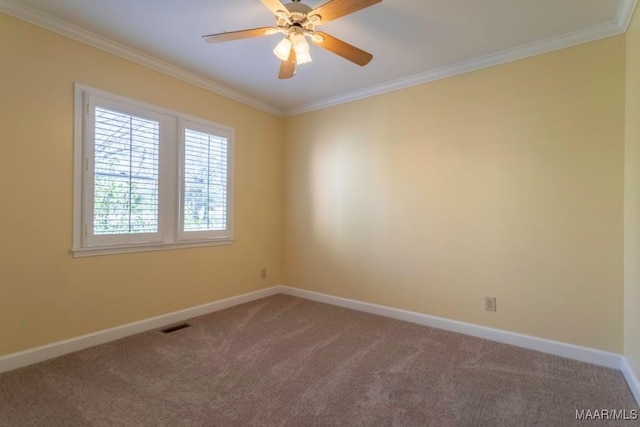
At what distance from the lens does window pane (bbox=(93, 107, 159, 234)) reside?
2705 millimetres

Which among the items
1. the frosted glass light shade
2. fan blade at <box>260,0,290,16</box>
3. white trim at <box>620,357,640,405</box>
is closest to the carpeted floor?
white trim at <box>620,357,640,405</box>

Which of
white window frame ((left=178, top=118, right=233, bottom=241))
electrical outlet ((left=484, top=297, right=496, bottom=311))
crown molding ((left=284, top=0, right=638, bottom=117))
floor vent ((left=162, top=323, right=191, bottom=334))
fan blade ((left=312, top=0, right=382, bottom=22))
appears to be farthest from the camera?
white window frame ((left=178, top=118, right=233, bottom=241))

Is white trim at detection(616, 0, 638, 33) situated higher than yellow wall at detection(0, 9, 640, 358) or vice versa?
white trim at detection(616, 0, 638, 33)

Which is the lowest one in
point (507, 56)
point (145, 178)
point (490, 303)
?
point (490, 303)

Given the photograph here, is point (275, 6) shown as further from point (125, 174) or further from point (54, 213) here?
point (54, 213)

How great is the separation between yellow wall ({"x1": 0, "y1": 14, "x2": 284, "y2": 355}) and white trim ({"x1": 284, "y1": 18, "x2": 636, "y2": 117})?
1832mm

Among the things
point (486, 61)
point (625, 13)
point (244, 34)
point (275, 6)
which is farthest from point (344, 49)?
point (625, 13)

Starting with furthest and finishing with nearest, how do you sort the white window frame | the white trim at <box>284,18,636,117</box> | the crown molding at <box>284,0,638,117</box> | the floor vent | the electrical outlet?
the white window frame < the floor vent < the electrical outlet < the white trim at <box>284,18,636,117</box> < the crown molding at <box>284,0,638,117</box>

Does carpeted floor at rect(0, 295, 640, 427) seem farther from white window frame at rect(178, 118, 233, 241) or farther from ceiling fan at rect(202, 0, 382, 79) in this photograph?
ceiling fan at rect(202, 0, 382, 79)

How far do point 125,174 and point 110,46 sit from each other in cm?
112

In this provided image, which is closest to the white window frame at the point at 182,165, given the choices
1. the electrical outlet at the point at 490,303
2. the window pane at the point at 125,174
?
the window pane at the point at 125,174

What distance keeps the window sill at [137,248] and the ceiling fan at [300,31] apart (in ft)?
6.44

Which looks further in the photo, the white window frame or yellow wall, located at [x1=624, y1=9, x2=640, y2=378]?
the white window frame

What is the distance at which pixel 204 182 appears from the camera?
3.55m
